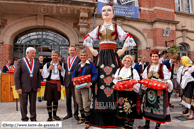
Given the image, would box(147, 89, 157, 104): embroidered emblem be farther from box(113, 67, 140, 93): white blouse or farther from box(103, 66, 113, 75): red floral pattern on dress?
box(103, 66, 113, 75): red floral pattern on dress

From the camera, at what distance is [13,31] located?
8.55 metres

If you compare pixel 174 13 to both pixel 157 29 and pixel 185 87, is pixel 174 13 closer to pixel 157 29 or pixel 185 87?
pixel 157 29

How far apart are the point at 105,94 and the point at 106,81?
0.99 ft

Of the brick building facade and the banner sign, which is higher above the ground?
the banner sign

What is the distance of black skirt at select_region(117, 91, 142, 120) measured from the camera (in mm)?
3016

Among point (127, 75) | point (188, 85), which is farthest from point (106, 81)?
point (188, 85)

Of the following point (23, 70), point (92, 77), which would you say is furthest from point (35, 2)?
point (92, 77)

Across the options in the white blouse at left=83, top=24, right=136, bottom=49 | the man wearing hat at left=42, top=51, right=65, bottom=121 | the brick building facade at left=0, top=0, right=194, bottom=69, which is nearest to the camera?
the white blouse at left=83, top=24, right=136, bottom=49

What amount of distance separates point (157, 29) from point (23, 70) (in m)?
9.37

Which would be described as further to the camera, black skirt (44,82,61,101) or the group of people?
black skirt (44,82,61,101)

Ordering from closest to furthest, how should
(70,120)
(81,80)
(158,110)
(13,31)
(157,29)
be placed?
(158,110) < (81,80) < (70,120) < (13,31) < (157,29)

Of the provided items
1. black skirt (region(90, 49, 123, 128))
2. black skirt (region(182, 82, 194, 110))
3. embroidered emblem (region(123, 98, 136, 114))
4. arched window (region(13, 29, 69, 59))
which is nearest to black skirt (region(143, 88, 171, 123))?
embroidered emblem (region(123, 98, 136, 114))

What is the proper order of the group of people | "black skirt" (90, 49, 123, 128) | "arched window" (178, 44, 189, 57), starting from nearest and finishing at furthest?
the group of people → "black skirt" (90, 49, 123, 128) → "arched window" (178, 44, 189, 57)

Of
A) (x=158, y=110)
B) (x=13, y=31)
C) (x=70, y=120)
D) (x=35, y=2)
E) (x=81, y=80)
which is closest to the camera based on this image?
(x=158, y=110)
